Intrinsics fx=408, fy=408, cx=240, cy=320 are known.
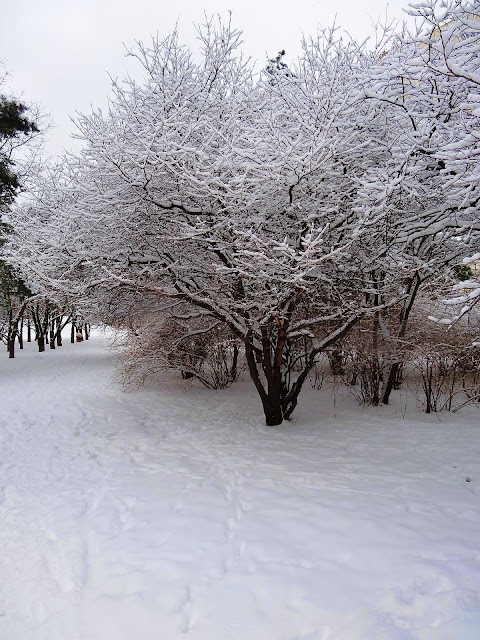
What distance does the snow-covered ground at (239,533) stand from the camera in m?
2.51

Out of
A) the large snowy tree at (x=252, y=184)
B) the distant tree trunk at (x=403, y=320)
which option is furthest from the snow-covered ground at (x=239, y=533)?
the large snowy tree at (x=252, y=184)

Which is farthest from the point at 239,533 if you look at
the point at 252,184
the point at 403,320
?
the point at 403,320

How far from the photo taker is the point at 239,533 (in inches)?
139

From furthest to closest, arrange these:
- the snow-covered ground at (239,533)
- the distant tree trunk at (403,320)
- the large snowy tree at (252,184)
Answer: the distant tree trunk at (403,320) → the large snowy tree at (252,184) → the snow-covered ground at (239,533)

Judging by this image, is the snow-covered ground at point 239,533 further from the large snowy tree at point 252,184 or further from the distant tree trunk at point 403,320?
the large snowy tree at point 252,184

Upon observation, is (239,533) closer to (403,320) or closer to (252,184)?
(252,184)

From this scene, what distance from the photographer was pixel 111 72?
6.04 meters

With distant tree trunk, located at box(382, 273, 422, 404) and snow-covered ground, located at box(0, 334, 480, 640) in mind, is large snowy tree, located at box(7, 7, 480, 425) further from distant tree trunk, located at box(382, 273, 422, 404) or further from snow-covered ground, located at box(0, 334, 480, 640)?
snow-covered ground, located at box(0, 334, 480, 640)

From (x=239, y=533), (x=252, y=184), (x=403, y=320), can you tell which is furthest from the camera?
(x=403, y=320)

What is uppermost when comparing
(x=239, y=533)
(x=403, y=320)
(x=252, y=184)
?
(x=252, y=184)

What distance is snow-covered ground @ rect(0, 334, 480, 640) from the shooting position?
251 centimetres

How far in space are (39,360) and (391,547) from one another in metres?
17.6

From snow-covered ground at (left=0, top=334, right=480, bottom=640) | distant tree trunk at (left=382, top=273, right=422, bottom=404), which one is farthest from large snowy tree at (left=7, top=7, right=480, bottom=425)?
snow-covered ground at (left=0, top=334, right=480, bottom=640)

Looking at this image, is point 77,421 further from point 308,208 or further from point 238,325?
point 308,208
